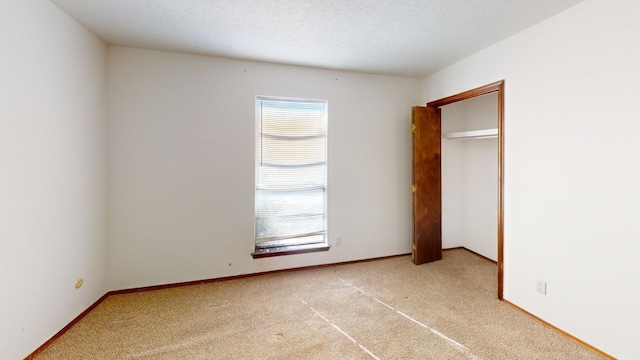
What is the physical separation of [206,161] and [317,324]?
6.71 feet

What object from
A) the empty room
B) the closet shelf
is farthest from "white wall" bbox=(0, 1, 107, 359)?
the closet shelf

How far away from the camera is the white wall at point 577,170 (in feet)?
5.87

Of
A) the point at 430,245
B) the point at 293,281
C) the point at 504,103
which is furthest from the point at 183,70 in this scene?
the point at 430,245

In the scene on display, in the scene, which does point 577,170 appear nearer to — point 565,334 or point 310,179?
point 565,334

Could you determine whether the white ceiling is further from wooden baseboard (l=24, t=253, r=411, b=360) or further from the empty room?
wooden baseboard (l=24, t=253, r=411, b=360)

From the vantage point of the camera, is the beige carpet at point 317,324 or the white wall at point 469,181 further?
the white wall at point 469,181

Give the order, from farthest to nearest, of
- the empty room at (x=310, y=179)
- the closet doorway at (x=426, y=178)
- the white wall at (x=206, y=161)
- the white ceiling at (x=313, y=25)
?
the closet doorway at (x=426, y=178) → the white wall at (x=206, y=161) → the white ceiling at (x=313, y=25) → the empty room at (x=310, y=179)

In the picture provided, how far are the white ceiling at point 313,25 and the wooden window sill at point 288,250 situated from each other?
2.26 metres

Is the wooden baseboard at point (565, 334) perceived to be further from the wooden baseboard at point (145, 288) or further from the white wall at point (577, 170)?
the wooden baseboard at point (145, 288)

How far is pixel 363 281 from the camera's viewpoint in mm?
3104

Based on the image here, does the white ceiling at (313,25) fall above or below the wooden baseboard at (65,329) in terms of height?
above

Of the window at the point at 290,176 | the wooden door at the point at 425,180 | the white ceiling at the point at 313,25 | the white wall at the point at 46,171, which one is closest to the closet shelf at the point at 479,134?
the wooden door at the point at 425,180

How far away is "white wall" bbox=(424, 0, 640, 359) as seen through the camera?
179 centimetres

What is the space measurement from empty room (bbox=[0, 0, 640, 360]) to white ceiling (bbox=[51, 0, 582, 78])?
0.02m
